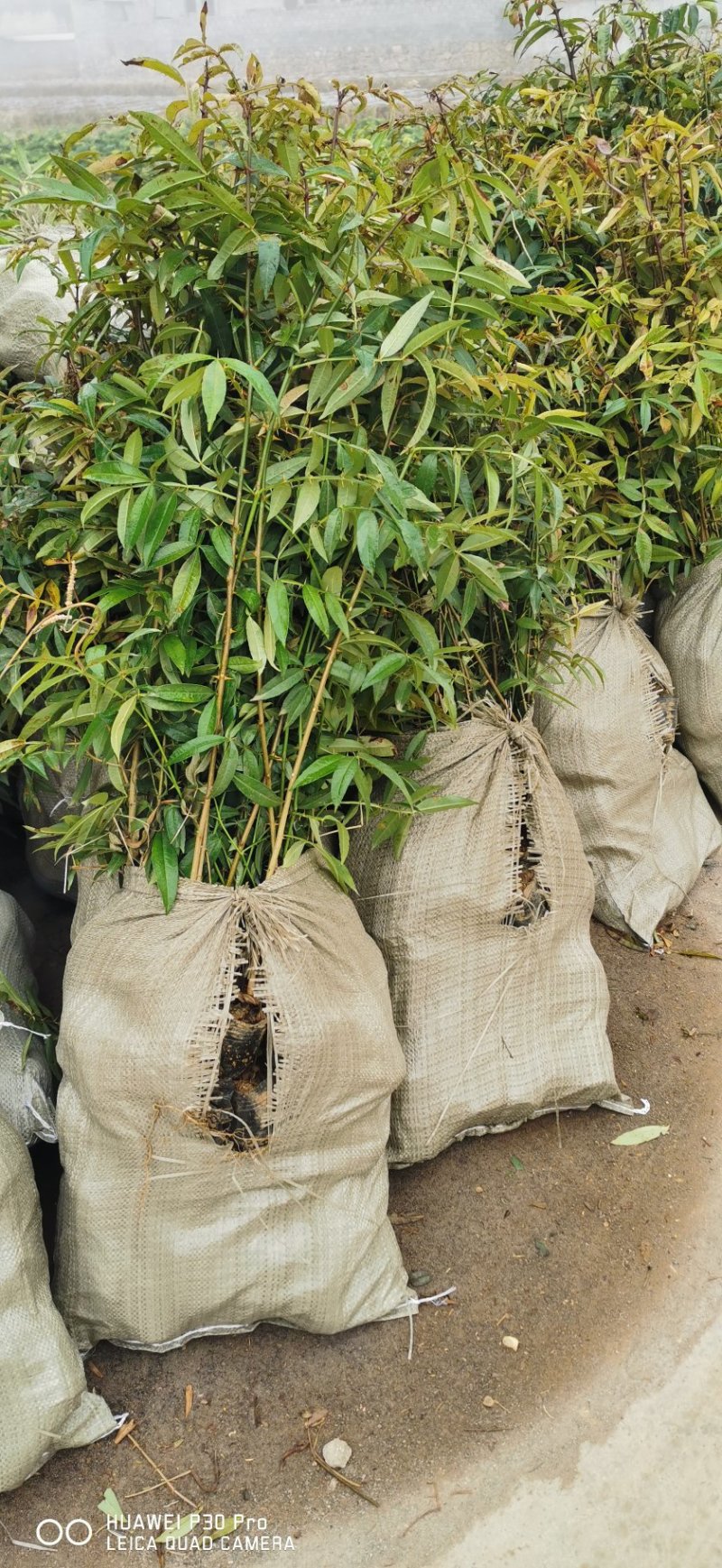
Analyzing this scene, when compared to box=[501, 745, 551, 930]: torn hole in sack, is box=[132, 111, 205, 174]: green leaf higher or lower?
higher

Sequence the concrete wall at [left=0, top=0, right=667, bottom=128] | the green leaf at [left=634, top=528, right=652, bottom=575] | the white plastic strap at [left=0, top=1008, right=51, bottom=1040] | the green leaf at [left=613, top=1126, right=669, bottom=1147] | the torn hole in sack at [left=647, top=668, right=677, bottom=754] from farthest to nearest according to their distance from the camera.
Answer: the concrete wall at [left=0, top=0, right=667, bottom=128]
the torn hole in sack at [left=647, top=668, right=677, bottom=754]
the green leaf at [left=634, top=528, right=652, bottom=575]
the green leaf at [left=613, top=1126, right=669, bottom=1147]
the white plastic strap at [left=0, top=1008, right=51, bottom=1040]

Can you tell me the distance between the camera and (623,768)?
241 cm

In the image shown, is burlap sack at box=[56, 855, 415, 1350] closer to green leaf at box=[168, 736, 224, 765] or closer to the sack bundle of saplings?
the sack bundle of saplings

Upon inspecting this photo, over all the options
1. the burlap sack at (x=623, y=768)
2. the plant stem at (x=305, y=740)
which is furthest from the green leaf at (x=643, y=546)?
the plant stem at (x=305, y=740)

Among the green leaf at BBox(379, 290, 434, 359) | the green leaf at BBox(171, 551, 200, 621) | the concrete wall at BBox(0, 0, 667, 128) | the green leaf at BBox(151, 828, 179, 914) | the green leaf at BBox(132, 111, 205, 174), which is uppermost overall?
the concrete wall at BBox(0, 0, 667, 128)

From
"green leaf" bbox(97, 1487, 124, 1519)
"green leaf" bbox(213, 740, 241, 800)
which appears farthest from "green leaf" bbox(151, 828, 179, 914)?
"green leaf" bbox(97, 1487, 124, 1519)

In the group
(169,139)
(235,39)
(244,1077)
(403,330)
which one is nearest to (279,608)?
(403,330)

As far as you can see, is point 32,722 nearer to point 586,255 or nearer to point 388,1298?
point 388,1298

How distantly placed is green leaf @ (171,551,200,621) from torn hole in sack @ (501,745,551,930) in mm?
733

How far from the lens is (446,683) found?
156 centimetres

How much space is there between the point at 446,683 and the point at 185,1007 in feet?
1.84

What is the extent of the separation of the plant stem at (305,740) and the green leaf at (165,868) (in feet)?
0.44

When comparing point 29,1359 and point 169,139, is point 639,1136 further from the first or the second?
point 169,139

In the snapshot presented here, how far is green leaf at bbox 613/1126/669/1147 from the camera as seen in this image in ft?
6.66
